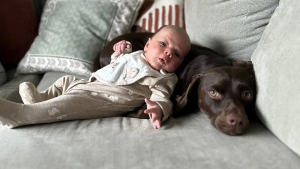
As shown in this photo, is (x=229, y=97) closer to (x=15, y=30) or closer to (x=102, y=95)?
(x=102, y=95)

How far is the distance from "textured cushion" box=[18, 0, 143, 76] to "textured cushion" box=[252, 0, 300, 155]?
1205mm

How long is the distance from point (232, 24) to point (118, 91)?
686 mm

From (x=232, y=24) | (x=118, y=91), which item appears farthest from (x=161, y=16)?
(x=118, y=91)

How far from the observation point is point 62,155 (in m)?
1.10

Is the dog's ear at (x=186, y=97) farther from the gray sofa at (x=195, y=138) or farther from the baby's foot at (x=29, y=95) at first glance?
the baby's foot at (x=29, y=95)

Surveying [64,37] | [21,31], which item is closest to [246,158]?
[64,37]

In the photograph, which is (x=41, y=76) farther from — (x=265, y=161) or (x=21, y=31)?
(x=265, y=161)

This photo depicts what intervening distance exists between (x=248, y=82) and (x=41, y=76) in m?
1.57

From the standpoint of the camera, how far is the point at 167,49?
61.4 inches

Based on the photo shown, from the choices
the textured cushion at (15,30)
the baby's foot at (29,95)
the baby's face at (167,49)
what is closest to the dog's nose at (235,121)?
the baby's face at (167,49)

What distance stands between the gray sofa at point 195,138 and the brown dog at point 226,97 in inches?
1.4

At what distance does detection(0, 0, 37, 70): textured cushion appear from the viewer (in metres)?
2.35

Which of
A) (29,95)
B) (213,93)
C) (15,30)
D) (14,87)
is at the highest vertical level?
(213,93)

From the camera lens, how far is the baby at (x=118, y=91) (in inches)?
51.2
